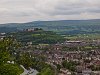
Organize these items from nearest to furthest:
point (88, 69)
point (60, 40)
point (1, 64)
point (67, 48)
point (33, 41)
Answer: point (1, 64), point (88, 69), point (67, 48), point (33, 41), point (60, 40)

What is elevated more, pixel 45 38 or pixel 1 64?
pixel 1 64

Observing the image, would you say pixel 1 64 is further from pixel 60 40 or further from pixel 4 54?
pixel 60 40

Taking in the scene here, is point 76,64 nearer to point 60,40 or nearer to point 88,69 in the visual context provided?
point 88,69

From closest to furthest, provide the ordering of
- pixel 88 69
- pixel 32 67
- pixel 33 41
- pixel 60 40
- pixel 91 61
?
pixel 32 67, pixel 88 69, pixel 91 61, pixel 33 41, pixel 60 40

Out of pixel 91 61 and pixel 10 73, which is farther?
pixel 91 61

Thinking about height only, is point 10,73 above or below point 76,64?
above

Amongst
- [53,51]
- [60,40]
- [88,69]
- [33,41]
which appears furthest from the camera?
[60,40]

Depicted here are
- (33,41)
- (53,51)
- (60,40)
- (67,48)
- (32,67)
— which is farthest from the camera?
(60,40)

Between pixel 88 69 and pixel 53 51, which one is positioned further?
pixel 53 51

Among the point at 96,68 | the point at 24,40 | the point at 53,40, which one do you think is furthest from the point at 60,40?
the point at 96,68

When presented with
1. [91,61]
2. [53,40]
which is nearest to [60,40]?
[53,40]
